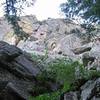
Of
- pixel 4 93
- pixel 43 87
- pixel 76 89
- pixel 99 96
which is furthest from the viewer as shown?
pixel 43 87

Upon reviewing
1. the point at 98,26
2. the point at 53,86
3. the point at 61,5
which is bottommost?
the point at 53,86

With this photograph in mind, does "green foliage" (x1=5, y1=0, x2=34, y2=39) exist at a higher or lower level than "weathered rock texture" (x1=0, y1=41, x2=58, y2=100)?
higher

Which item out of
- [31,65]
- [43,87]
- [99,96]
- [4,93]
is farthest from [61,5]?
[99,96]

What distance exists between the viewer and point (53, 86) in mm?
12727

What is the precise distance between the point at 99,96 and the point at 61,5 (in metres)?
7.66

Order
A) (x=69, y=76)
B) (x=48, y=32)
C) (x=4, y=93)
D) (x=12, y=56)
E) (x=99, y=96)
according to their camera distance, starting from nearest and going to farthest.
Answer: (x=99, y=96), (x=69, y=76), (x=4, y=93), (x=12, y=56), (x=48, y=32)

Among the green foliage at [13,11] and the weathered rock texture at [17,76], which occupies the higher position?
the green foliage at [13,11]

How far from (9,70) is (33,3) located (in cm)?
378

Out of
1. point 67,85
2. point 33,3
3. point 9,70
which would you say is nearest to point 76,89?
point 67,85

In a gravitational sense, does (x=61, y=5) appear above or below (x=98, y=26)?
above

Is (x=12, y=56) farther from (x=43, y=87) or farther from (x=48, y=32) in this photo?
(x=48, y=32)

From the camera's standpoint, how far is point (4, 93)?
433 inches

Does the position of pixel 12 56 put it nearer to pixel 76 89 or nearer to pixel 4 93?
pixel 4 93

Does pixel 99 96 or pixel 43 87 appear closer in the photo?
pixel 99 96
